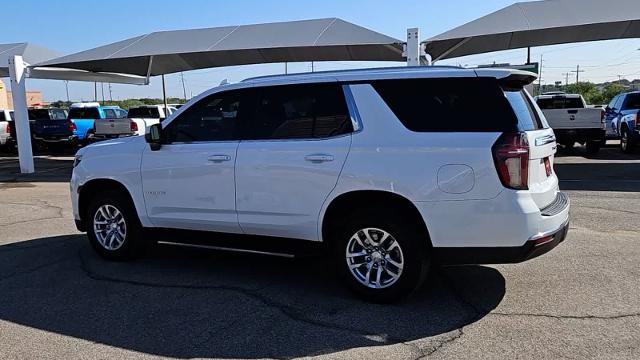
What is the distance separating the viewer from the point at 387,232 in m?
4.49

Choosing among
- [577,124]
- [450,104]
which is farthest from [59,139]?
[450,104]

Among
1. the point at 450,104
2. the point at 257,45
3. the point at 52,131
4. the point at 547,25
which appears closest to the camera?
the point at 450,104

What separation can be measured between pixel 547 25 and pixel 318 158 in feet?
35.3

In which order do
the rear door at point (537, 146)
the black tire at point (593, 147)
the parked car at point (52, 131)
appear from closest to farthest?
the rear door at point (537, 146) < the black tire at point (593, 147) < the parked car at point (52, 131)

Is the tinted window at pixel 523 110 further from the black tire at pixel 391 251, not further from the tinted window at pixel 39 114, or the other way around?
the tinted window at pixel 39 114

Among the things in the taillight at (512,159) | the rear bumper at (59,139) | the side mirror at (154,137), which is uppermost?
the side mirror at (154,137)

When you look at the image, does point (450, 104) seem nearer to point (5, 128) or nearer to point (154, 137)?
point (154, 137)

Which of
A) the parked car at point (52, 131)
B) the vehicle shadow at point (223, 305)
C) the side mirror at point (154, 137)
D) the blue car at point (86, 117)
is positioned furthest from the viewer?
the blue car at point (86, 117)

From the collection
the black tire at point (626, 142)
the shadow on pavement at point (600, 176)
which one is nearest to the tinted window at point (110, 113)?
the shadow on pavement at point (600, 176)

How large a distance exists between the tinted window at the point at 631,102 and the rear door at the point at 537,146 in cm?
1528

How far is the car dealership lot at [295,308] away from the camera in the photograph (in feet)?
12.7

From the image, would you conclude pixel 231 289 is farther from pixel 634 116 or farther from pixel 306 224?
pixel 634 116

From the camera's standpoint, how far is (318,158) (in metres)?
4.69

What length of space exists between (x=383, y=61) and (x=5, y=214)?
12.0m
